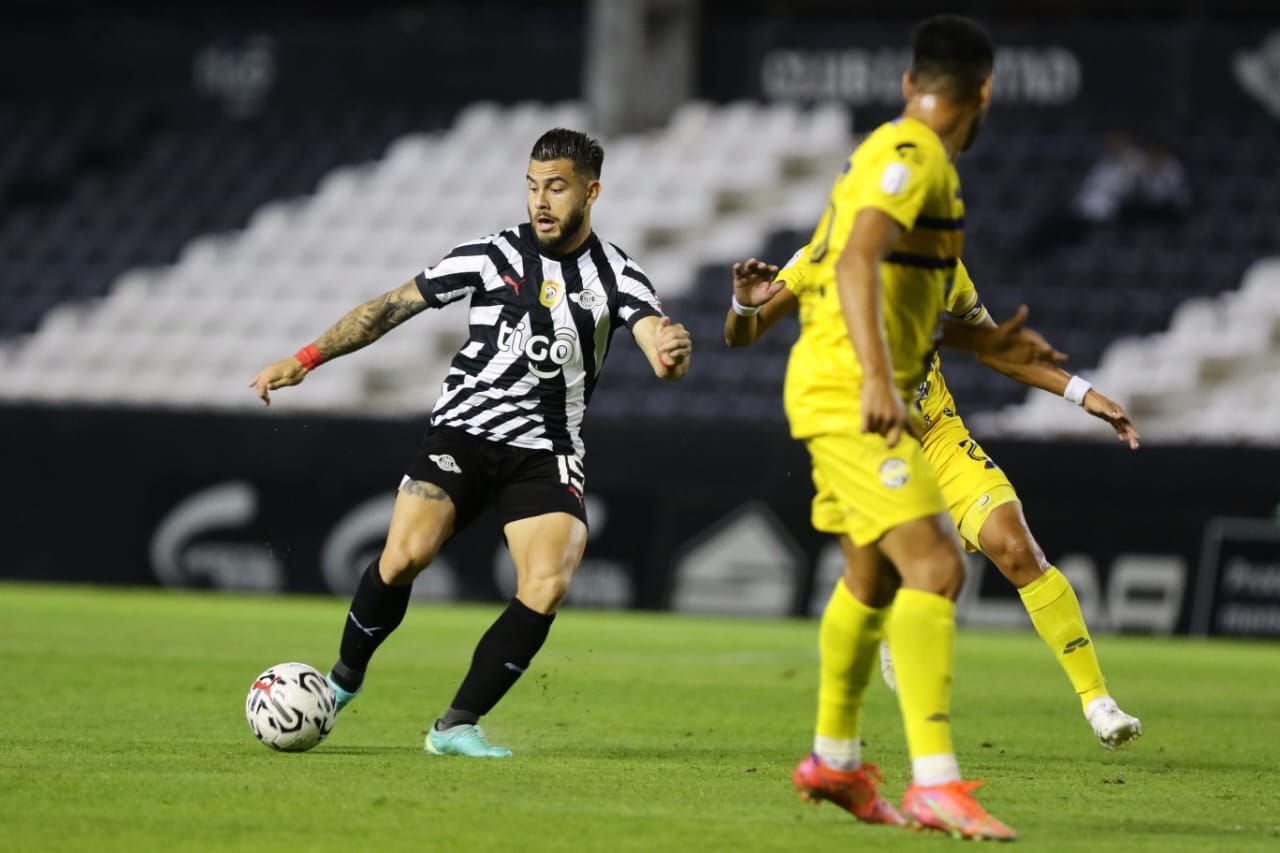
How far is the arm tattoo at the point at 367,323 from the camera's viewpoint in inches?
279

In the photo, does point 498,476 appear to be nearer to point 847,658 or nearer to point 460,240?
point 847,658

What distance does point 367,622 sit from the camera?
7.13 meters

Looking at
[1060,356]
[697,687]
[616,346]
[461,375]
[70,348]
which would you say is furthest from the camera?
[70,348]

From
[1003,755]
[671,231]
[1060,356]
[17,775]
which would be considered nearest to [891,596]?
[1060,356]

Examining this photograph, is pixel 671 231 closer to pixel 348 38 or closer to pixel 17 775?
pixel 348 38

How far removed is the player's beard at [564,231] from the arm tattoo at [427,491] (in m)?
0.97

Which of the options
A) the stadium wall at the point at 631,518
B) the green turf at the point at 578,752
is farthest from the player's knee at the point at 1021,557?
the stadium wall at the point at 631,518

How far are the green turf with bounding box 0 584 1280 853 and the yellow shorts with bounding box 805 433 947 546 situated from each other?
85 centimetres

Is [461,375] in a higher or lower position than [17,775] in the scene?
higher

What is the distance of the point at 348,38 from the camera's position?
25500mm

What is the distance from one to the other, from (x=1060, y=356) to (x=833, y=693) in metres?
1.14

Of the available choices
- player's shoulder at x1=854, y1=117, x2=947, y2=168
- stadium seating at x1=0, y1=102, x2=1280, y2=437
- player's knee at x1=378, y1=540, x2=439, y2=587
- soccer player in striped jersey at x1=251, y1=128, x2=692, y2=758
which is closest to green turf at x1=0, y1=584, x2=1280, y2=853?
soccer player in striped jersey at x1=251, y1=128, x2=692, y2=758

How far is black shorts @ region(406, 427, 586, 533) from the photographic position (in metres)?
7.05

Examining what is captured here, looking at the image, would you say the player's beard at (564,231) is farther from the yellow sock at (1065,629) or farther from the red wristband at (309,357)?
the yellow sock at (1065,629)
